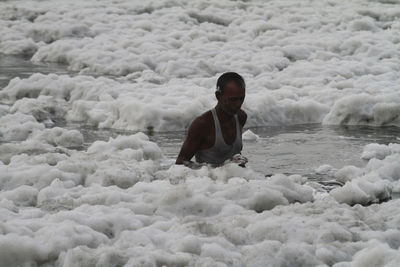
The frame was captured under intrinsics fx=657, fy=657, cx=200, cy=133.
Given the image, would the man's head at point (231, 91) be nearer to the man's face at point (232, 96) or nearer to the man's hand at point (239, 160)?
the man's face at point (232, 96)

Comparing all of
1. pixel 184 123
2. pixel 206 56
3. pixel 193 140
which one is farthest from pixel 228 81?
pixel 206 56

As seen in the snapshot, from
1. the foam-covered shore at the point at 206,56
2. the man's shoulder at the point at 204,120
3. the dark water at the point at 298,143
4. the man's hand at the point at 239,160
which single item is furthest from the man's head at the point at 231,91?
the foam-covered shore at the point at 206,56

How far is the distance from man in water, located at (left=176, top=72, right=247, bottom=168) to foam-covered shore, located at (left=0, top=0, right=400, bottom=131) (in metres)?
2.03

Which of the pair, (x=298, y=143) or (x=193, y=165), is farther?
(x=298, y=143)

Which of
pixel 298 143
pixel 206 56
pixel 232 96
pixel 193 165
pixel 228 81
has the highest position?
pixel 228 81

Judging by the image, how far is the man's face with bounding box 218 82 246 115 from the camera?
4.75 meters

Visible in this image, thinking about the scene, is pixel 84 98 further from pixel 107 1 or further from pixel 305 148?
pixel 107 1

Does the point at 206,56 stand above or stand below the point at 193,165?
above

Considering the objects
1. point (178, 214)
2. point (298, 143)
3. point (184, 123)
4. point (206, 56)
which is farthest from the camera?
point (206, 56)

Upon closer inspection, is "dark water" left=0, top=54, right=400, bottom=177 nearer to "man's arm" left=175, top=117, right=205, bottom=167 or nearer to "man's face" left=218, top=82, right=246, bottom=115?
"man's arm" left=175, top=117, right=205, bottom=167

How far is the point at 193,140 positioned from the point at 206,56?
609 cm

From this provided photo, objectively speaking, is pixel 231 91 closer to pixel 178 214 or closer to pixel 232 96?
pixel 232 96

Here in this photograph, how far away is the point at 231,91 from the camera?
15.6 ft

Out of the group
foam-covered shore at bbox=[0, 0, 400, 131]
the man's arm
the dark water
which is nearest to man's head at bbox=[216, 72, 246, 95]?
the man's arm
